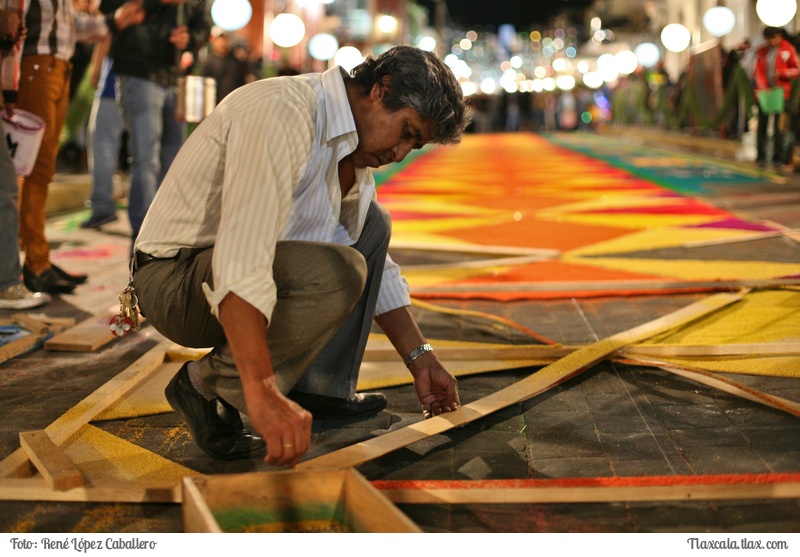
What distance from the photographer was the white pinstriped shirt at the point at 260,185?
2.15 metres

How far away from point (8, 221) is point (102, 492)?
261cm

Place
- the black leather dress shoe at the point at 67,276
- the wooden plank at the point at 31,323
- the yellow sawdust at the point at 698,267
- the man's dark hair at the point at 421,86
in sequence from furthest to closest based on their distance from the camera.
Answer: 1. the black leather dress shoe at the point at 67,276
2. the yellow sawdust at the point at 698,267
3. the wooden plank at the point at 31,323
4. the man's dark hair at the point at 421,86

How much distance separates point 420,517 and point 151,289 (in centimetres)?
96

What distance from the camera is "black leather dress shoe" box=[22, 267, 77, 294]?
512 cm

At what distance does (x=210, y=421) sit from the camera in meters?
2.67

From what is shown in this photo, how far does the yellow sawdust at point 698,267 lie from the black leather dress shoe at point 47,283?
2.92 m

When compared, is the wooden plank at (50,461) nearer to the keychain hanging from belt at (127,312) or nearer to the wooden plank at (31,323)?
the keychain hanging from belt at (127,312)

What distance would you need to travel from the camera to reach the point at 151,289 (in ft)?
8.66

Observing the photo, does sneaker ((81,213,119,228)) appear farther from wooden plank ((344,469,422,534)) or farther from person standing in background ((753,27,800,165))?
person standing in background ((753,27,800,165))

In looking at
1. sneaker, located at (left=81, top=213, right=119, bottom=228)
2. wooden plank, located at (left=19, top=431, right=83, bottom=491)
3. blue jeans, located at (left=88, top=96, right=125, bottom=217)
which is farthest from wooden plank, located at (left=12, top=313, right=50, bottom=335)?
sneaker, located at (left=81, top=213, right=119, bottom=228)

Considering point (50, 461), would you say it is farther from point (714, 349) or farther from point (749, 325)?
point (749, 325)

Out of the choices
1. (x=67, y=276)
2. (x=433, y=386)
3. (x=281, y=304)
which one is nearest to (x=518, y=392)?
(x=433, y=386)

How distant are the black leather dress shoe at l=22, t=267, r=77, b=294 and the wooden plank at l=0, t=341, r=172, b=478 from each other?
152 centimetres

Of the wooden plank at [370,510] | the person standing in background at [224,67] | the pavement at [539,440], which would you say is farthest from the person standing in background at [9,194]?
the person standing in background at [224,67]
